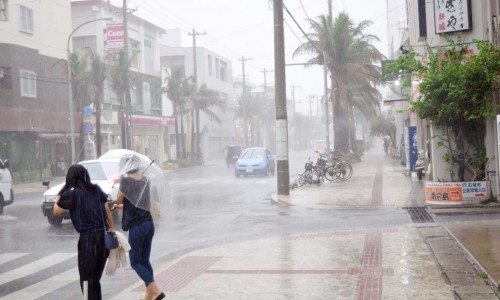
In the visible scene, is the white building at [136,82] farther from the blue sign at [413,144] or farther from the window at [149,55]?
the blue sign at [413,144]

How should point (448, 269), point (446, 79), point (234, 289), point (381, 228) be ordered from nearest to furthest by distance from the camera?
point (234, 289), point (448, 269), point (381, 228), point (446, 79)

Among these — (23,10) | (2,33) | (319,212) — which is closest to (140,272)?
(319,212)

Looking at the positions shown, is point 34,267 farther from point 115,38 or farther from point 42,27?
point 115,38

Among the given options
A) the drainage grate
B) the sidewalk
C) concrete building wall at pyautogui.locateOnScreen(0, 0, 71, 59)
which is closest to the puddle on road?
the sidewalk

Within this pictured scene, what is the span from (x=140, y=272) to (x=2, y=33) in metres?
33.0

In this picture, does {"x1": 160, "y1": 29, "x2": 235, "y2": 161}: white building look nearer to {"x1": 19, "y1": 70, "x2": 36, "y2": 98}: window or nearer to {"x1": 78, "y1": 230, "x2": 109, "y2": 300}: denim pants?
{"x1": 19, "y1": 70, "x2": 36, "y2": 98}: window

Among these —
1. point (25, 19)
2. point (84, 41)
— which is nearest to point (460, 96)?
point (25, 19)

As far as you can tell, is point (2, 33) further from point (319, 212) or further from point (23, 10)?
point (319, 212)

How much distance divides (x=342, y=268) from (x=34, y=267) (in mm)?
4770

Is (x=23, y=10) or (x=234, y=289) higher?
(x=23, y=10)

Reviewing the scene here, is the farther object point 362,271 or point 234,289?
point 362,271

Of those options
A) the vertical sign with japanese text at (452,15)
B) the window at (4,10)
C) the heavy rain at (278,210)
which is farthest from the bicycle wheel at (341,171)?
the window at (4,10)

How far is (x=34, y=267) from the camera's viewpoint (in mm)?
9969

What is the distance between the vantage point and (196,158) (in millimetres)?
60875
